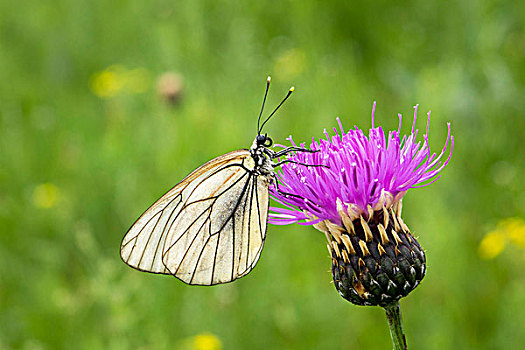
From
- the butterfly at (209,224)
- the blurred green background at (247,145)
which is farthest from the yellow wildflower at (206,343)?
A: the butterfly at (209,224)

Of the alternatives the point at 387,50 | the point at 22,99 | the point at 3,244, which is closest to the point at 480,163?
the point at 387,50

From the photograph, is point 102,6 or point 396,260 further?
point 102,6

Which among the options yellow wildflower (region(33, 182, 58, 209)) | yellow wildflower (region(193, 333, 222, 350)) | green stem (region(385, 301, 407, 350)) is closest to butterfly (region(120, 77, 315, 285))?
green stem (region(385, 301, 407, 350))

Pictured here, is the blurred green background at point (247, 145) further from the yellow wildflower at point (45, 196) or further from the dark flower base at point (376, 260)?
the dark flower base at point (376, 260)

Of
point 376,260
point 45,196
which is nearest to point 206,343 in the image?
point 376,260

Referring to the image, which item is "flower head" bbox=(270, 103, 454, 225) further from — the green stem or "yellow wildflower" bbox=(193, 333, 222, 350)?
"yellow wildflower" bbox=(193, 333, 222, 350)

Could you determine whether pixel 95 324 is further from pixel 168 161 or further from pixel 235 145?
pixel 235 145
